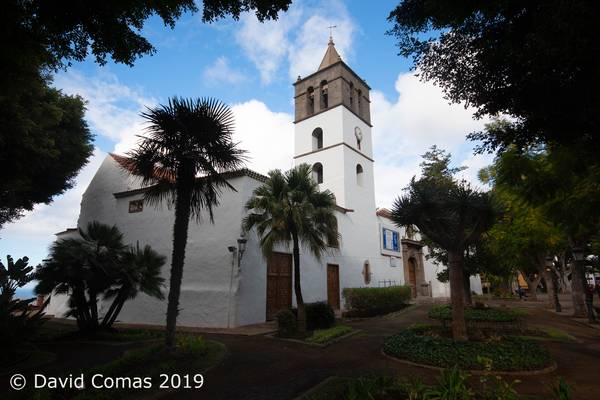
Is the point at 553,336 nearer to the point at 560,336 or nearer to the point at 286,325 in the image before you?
the point at 560,336

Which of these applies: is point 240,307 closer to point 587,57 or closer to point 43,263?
point 43,263

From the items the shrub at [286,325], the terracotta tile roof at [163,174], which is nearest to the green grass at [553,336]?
the shrub at [286,325]

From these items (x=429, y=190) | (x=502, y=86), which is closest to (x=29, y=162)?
(x=429, y=190)

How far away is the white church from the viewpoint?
1466 centimetres

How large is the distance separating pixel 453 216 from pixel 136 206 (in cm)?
1636

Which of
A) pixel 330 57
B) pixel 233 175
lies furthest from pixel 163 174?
pixel 330 57

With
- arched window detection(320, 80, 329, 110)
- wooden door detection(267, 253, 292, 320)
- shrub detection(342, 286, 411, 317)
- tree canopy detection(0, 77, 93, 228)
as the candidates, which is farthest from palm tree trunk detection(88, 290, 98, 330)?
arched window detection(320, 80, 329, 110)

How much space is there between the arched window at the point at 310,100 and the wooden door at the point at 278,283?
1565 cm

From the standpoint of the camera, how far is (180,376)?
6734 millimetres

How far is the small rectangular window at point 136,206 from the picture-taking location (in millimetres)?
18119

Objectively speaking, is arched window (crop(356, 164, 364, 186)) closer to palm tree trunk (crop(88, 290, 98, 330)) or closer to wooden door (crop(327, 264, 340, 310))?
wooden door (crop(327, 264, 340, 310))

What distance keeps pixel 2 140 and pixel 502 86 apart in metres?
15.4

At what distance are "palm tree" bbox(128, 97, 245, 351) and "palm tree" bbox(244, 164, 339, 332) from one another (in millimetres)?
3104

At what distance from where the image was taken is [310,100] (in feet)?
95.6
